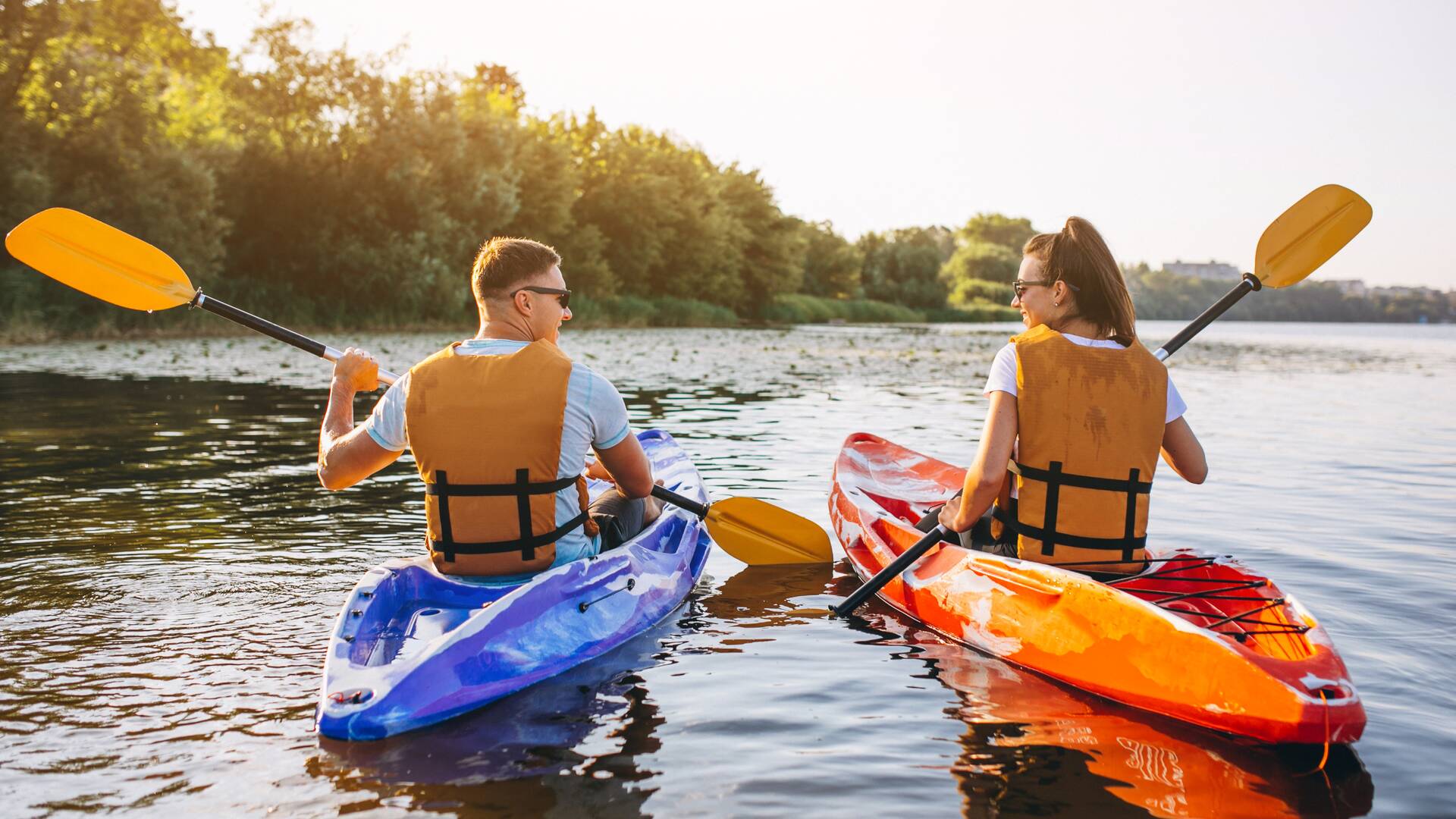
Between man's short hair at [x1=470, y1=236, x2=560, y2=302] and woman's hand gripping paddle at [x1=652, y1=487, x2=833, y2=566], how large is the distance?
1.75m

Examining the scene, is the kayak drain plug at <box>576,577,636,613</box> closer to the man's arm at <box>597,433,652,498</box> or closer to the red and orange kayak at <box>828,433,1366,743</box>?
the man's arm at <box>597,433,652,498</box>

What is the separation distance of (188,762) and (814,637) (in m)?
2.35

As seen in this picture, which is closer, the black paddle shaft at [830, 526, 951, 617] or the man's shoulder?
the man's shoulder

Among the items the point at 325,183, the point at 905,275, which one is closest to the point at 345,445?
the point at 325,183

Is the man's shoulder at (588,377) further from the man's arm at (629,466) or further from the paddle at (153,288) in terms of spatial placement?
the paddle at (153,288)

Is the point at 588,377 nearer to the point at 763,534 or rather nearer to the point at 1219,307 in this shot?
the point at 763,534

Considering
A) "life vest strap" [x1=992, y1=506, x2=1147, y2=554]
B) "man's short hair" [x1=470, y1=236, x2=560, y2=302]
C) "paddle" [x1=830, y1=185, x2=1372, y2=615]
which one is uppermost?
"paddle" [x1=830, y1=185, x2=1372, y2=615]

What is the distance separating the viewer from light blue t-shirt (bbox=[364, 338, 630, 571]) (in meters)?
3.78

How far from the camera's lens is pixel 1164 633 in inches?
139

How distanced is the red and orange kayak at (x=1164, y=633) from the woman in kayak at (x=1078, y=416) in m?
0.16

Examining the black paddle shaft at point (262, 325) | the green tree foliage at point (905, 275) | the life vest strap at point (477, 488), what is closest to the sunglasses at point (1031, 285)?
the life vest strap at point (477, 488)

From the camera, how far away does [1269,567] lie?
5883 mm

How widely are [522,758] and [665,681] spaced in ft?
2.72

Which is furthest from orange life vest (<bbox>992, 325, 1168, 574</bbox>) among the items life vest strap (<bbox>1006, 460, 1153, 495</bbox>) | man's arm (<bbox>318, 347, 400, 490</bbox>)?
man's arm (<bbox>318, 347, 400, 490</bbox>)
